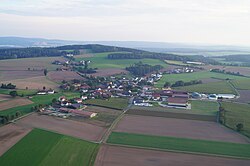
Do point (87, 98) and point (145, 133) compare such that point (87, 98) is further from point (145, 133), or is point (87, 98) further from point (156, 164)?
point (156, 164)

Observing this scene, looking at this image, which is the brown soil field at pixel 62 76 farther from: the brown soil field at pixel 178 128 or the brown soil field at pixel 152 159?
the brown soil field at pixel 152 159

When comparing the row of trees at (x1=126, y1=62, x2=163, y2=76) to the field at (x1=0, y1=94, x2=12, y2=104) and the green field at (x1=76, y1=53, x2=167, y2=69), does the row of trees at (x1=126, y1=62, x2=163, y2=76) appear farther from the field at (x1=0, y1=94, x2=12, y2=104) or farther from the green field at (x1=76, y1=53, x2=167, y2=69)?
the field at (x1=0, y1=94, x2=12, y2=104)

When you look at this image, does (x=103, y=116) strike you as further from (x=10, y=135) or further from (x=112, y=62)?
(x=112, y=62)

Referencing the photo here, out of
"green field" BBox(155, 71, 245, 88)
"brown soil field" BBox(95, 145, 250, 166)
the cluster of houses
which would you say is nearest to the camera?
"brown soil field" BBox(95, 145, 250, 166)

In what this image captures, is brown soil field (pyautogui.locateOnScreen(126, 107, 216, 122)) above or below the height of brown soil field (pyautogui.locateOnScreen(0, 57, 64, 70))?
below

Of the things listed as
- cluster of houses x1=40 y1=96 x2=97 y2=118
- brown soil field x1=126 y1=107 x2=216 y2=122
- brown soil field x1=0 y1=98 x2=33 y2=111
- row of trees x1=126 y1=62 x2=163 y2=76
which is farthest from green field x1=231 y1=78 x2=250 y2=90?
brown soil field x1=0 y1=98 x2=33 y2=111

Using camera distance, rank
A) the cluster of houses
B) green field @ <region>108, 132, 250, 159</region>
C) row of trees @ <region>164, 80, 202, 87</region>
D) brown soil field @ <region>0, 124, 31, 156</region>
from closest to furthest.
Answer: brown soil field @ <region>0, 124, 31, 156</region> < green field @ <region>108, 132, 250, 159</region> < the cluster of houses < row of trees @ <region>164, 80, 202, 87</region>

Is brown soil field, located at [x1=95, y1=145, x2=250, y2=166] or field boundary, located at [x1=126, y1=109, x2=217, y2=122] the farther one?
field boundary, located at [x1=126, y1=109, x2=217, y2=122]
